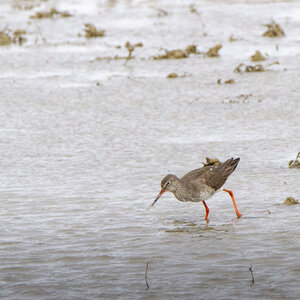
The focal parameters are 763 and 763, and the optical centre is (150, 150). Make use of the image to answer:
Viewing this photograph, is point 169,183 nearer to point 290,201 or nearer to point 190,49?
point 290,201

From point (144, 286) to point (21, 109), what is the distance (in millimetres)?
11055

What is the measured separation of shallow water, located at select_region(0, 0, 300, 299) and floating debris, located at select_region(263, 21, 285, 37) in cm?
53

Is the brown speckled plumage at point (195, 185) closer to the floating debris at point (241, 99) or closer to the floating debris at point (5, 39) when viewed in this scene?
→ the floating debris at point (241, 99)

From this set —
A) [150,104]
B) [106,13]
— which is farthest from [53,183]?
[106,13]

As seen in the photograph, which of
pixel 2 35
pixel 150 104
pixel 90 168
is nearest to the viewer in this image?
pixel 90 168

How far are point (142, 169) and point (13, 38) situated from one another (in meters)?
17.2

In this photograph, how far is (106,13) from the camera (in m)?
35.8

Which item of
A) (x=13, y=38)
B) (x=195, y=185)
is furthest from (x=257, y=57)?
(x=195, y=185)

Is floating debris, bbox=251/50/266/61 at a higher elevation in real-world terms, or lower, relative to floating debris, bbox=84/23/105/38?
higher

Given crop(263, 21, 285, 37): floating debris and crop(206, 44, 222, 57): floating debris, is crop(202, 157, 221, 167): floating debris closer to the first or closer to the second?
crop(206, 44, 222, 57): floating debris

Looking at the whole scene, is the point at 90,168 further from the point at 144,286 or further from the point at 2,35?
the point at 2,35

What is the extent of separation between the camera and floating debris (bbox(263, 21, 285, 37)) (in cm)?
2609

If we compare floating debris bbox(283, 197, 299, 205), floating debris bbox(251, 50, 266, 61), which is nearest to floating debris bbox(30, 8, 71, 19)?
floating debris bbox(251, 50, 266, 61)

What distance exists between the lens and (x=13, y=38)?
2812cm
